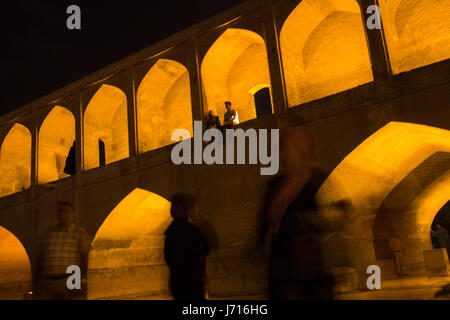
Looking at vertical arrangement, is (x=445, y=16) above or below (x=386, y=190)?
above

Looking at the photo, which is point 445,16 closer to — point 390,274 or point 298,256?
point 390,274

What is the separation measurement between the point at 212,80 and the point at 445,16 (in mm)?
4846

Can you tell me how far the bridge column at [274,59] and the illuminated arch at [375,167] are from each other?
1680 millimetres

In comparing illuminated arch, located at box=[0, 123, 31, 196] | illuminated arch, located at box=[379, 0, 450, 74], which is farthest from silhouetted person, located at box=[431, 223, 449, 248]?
illuminated arch, located at box=[0, 123, 31, 196]

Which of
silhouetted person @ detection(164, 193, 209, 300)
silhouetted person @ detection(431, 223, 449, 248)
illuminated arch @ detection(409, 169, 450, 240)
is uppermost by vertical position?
illuminated arch @ detection(409, 169, 450, 240)

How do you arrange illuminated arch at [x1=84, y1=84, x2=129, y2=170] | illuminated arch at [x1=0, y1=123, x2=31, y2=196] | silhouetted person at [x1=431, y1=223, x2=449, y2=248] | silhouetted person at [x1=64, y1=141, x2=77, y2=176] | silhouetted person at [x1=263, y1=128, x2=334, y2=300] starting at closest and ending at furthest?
silhouetted person at [x1=263, y1=128, x2=334, y2=300] → silhouetted person at [x1=431, y1=223, x2=449, y2=248] → silhouetted person at [x1=64, y1=141, x2=77, y2=176] → illuminated arch at [x1=84, y1=84, x2=129, y2=170] → illuminated arch at [x1=0, y1=123, x2=31, y2=196]

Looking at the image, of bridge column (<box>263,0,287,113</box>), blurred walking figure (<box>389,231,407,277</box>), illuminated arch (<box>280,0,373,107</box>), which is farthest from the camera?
blurred walking figure (<box>389,231,407,277</box>)

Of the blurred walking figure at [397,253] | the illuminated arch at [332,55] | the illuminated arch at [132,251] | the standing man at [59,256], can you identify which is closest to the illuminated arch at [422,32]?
the illuminated arch at [332,55]

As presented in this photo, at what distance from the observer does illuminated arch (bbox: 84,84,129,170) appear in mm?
11133

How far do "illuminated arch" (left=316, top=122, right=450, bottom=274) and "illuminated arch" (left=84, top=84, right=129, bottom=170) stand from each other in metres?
6.24

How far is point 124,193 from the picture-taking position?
9469 mm

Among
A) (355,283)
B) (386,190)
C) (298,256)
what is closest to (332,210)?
(298,256)

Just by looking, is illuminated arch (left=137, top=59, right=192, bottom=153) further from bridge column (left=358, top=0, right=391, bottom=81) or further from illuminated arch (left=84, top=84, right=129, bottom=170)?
bridge column (left=358, top=0, right=391, bottom=81)

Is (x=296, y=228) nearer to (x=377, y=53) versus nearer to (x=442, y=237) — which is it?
(x=377, y=53)
